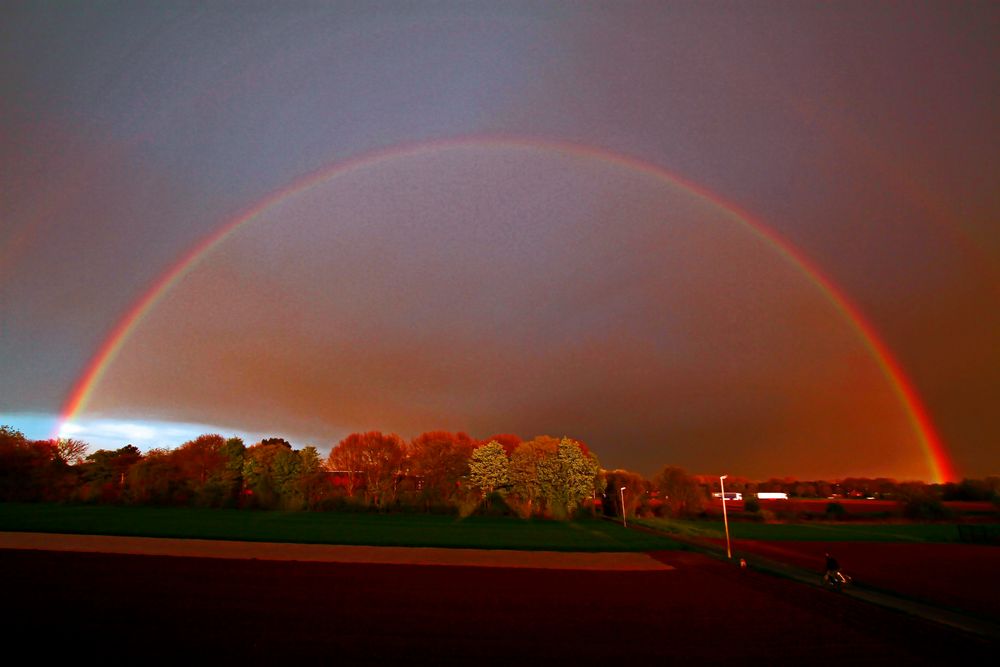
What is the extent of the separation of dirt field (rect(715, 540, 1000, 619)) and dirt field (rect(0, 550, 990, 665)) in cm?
494

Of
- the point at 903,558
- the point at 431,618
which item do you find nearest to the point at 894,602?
the point at 431,618

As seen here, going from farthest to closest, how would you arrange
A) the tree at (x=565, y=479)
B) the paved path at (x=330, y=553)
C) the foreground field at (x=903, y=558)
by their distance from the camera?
the tree at (x=565, y=479) → the paved path at (x=330, y=553) → the foreground field at (x=903, y=558)

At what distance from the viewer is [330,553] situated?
3020 cm

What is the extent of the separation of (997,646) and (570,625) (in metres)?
10.6

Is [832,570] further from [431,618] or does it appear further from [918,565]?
[918,565]

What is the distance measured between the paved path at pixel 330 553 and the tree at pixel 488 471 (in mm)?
46031

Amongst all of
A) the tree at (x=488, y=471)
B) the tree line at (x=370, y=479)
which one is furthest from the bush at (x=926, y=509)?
the tree at (x=488, y=471)

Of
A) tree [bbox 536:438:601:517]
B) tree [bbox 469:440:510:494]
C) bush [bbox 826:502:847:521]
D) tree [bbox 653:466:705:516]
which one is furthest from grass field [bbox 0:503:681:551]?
bush [bbox 826:502:847:521]

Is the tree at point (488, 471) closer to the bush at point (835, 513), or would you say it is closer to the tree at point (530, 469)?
the tree at point (530, 469)

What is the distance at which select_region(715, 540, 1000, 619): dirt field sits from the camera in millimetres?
22625

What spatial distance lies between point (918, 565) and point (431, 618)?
106 feet

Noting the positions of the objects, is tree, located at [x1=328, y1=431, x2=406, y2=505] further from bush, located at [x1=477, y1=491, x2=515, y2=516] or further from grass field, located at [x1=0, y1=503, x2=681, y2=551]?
grass field, located at [x1=0, y1=503, x2=681, y2=551]

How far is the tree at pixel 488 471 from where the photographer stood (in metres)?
80.2

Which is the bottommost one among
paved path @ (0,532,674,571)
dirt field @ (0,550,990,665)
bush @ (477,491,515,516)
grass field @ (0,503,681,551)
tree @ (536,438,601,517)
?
dirt field @ (0,550,990,665)
